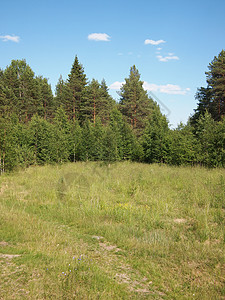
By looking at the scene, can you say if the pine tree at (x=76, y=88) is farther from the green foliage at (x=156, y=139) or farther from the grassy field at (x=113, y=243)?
the grassy field at (x=113, y=243)

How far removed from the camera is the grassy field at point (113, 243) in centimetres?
350

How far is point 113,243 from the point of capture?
17.9ft

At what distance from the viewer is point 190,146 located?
17078mm

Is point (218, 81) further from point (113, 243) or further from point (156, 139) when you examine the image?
point (113, 243)

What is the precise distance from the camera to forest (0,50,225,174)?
1579cm

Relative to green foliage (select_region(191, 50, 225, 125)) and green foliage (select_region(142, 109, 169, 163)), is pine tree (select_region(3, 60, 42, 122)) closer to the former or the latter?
green foliage (select_region(142, 109, 169, 163))

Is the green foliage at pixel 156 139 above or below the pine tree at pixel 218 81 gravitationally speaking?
below

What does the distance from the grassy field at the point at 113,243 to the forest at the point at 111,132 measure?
695 cm

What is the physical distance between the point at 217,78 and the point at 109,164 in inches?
702

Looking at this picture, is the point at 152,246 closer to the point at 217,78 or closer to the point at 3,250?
the point at 3,250

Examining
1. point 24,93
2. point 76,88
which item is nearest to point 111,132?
point 76,88

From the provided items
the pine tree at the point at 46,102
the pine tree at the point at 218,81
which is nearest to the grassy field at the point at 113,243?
the pine tree at the point at 218,81

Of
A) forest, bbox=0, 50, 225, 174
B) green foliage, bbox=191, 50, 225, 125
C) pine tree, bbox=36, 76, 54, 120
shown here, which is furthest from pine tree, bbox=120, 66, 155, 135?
pine tree, bbox=36, 76, 54, 120

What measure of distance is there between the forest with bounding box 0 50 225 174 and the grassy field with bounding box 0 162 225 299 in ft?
22.8
